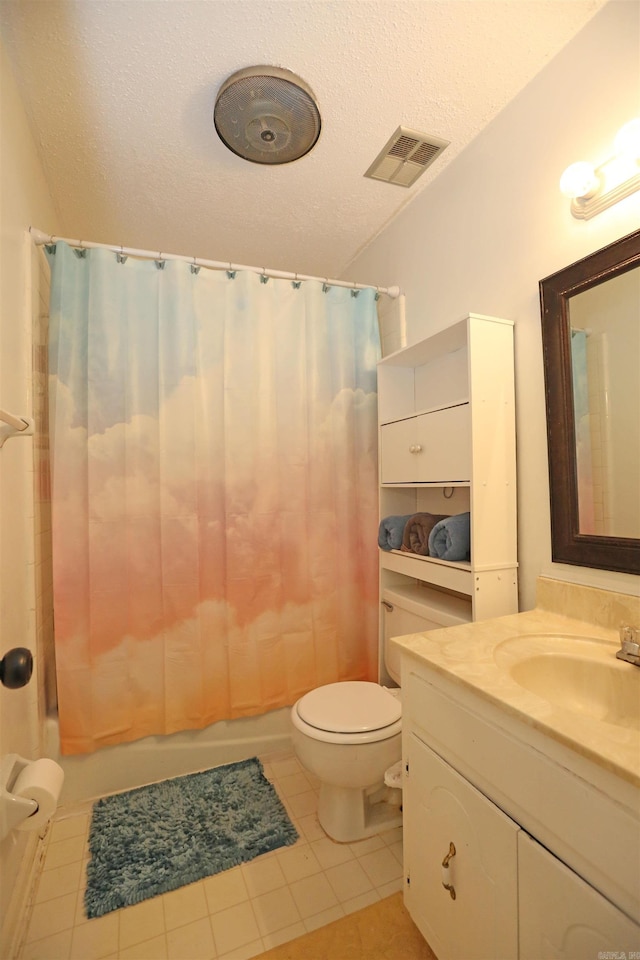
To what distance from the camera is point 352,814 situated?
1.48m

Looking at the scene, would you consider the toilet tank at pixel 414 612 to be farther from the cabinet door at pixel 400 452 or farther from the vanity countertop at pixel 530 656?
the cabinet door at pixel 400 452

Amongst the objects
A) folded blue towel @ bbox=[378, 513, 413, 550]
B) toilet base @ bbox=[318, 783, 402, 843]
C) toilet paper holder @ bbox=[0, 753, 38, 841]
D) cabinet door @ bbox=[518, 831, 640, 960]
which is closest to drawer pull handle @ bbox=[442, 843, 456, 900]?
cabinet door @ bbox=[518, 831, 640, 960]

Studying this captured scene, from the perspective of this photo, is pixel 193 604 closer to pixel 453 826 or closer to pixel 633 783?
pixel 453 826

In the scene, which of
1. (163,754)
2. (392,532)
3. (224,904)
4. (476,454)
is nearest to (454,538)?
(476,454)

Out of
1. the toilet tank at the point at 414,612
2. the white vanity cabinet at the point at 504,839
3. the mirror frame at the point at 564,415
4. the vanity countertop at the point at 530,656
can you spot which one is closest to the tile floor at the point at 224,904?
the white vanity cabinet at the point at 504,839

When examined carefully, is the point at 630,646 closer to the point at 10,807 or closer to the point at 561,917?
the point at 561,917

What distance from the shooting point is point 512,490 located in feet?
4.76

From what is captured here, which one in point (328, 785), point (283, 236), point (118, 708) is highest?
point (283, 236)

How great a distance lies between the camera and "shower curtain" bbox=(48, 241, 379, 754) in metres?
1.67

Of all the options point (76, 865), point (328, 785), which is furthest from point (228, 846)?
point (76, 865)

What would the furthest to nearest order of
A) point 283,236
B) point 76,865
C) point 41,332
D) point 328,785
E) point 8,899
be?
point 283,236 < point 41,332 < point 328,785 < point 76,865 < point 8,899

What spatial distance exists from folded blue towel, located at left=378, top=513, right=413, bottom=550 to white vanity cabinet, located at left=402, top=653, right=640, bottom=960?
2.39 feet

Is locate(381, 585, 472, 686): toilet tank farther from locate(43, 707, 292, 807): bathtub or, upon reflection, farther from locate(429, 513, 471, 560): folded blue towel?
locate(43, 707, 292, 807): bathtub

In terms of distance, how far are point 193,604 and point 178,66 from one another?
5.80 feet
